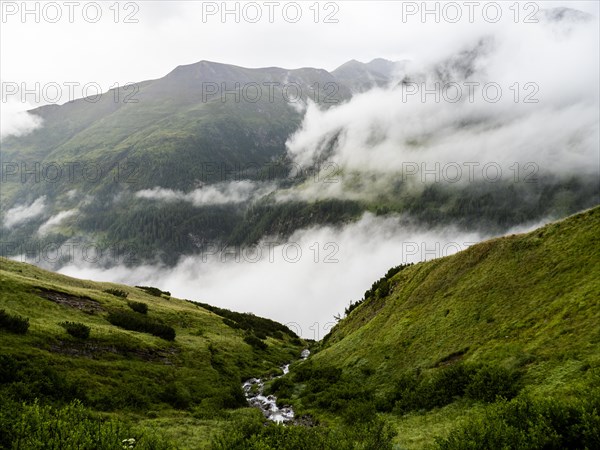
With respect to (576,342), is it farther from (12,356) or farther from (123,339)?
(123,339)

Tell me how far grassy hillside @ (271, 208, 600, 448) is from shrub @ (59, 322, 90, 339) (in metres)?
19.2

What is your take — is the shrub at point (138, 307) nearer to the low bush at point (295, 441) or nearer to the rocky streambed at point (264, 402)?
the rocky streambed at point (264, 402)

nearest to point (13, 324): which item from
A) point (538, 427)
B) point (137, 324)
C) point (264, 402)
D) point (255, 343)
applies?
point (137, 324)

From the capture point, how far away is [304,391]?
35250 millimetres

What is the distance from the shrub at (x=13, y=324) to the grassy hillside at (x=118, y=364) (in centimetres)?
8

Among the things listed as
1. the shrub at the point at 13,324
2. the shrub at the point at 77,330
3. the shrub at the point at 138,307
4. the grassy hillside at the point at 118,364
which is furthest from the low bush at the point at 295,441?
the shrub at the point at 138,307

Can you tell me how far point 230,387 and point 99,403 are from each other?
1381 cm

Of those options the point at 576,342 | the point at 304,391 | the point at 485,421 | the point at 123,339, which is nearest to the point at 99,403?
the point at 123,339

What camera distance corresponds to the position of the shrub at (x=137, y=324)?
41844 millimetres

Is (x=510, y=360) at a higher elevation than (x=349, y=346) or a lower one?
higher

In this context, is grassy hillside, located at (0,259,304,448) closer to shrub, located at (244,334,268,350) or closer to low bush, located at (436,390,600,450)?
shrub, located at (244,334,268,350)

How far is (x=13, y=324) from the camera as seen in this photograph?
Result: 28.2 metres

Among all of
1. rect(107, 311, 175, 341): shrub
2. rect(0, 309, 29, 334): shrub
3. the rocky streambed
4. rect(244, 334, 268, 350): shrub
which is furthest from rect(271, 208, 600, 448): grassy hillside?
rect(0, 309, 29, 334): shrub

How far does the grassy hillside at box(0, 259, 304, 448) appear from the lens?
22312 mm
